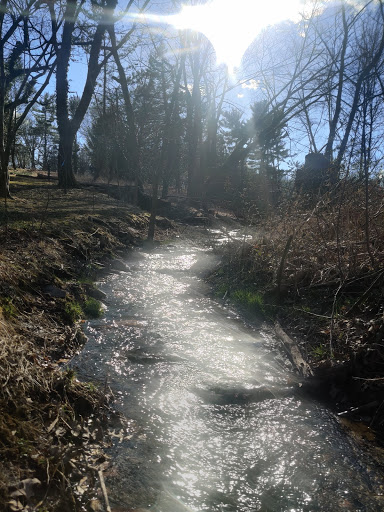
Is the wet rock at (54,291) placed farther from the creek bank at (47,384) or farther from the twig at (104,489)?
the twig at (104,489)

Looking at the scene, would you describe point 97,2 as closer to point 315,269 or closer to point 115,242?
point 115,242

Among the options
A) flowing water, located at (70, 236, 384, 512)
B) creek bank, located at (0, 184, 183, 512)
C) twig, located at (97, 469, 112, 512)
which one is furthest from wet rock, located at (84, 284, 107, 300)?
twig, located at (97, 469, 112, 512)

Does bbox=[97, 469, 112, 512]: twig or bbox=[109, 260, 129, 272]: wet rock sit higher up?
bbox=[109, 260, 129, 272]: wet rock

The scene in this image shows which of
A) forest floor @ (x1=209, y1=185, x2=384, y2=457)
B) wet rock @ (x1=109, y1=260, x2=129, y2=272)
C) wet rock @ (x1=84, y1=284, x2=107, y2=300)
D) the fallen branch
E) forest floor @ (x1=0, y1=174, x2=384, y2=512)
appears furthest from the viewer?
wet rock @ (x1=109, y1=260, x2=129, y2=272)

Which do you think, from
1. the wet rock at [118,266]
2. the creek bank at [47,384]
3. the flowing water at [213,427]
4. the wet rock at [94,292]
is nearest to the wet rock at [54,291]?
the creek bank at [47,384]

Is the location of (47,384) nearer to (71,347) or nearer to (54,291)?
(71,347)

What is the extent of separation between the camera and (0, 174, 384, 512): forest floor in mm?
2156

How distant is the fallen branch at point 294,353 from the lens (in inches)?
161

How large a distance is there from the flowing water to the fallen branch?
15 cm

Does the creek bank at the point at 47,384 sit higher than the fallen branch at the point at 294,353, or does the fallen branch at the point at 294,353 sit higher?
the creek bank at the point at 47,384

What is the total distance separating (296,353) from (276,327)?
38.6 inches

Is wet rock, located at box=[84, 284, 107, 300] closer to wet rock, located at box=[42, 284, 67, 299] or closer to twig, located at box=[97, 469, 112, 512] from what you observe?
wet rock, located at box=[42, 284, 67, 299]

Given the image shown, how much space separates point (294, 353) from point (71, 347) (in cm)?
248

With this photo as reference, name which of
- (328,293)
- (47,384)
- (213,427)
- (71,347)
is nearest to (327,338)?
(328,293)
